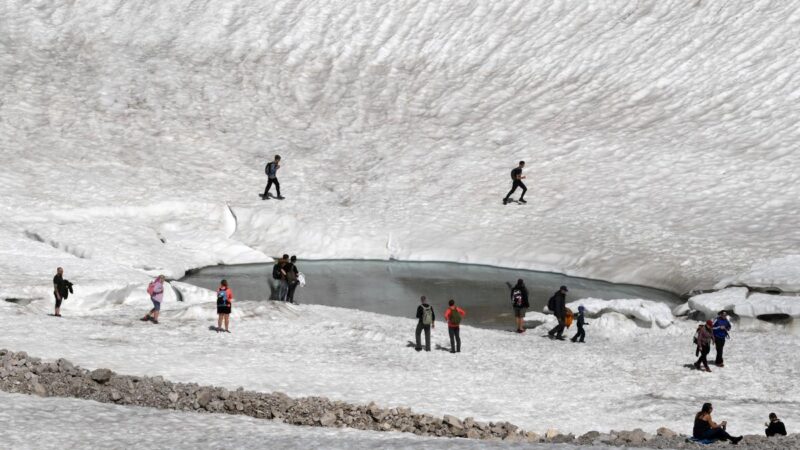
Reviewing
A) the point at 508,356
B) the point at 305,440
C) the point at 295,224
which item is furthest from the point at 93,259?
the point at 305,440

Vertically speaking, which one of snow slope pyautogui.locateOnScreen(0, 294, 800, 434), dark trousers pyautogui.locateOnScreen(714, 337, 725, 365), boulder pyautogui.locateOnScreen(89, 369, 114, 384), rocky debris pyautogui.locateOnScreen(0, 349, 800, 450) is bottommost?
rocky debris pyautogui.locateOnScreen(0, 349, 800, 450)

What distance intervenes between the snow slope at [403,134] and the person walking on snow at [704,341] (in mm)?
7462

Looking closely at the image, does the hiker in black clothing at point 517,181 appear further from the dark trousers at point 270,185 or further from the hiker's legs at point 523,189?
the dark trousers at point 270,185

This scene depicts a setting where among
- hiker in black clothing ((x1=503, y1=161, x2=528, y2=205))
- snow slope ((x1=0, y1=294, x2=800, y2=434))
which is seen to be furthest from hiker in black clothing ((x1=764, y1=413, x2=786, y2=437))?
hiker in black clothing ((x1=503, y1=161, x2=528, y2=205))

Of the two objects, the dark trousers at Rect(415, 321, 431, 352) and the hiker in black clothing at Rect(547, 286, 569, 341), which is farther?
the hiker in black clothing at Rect(547, 286, 569, 341)

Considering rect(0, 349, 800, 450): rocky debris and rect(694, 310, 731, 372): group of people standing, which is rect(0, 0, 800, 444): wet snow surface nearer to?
rect(694, 310, 731, 372): group of people standing

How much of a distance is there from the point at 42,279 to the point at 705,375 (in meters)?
17.7

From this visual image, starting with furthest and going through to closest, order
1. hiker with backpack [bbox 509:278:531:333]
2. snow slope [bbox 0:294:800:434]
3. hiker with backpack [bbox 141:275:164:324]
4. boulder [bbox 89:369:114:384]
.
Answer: hiker with backpack [bbox 509:278:531:333]
hiker with backpack [bbox 141:275:164:324]
snow slope [bbox 0:294:800:434]
boulder [bbox 89:369:114:384]

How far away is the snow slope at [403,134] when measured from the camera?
40.0m

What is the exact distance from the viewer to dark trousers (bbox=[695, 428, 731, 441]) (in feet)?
67.2

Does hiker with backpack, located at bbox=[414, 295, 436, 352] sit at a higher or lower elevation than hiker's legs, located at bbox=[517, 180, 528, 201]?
lower

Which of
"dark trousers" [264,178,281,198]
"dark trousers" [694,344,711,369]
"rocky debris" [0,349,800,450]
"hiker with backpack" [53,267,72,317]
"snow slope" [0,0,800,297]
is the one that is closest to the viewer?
"rocky debris" [0,349,800,450]

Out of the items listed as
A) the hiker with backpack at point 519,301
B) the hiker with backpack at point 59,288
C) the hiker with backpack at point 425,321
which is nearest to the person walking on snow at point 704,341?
the hiker with backpack at point 519,301

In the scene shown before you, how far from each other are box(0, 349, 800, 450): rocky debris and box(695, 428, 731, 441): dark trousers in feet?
1.42
